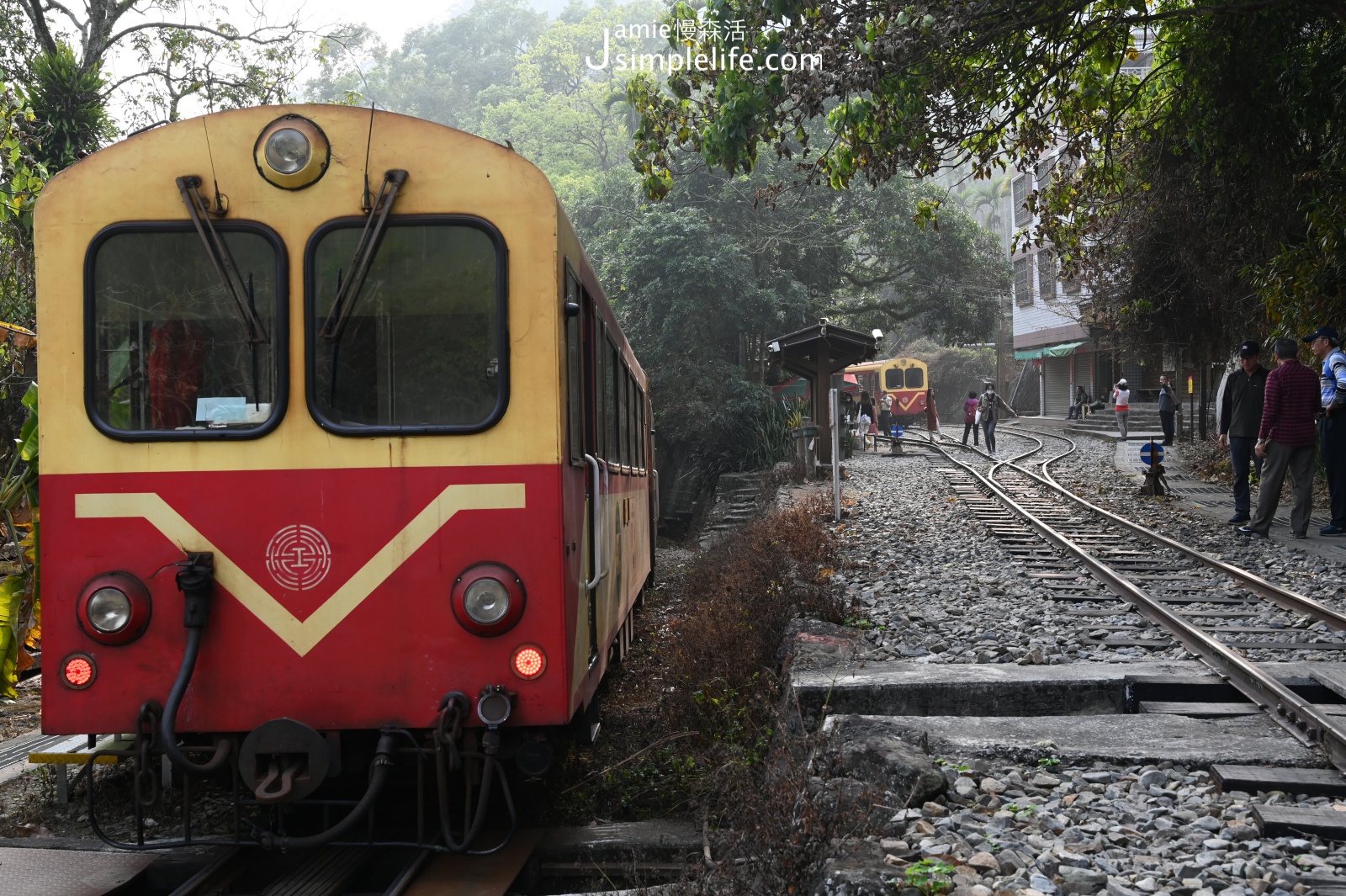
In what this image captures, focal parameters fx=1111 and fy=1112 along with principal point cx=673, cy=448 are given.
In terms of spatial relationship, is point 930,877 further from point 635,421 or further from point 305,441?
point 635,421

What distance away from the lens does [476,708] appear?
13.6ft

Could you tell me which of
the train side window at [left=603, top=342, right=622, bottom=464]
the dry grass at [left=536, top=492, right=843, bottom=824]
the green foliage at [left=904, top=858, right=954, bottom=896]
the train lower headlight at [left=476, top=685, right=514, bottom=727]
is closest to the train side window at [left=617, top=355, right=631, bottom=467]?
the train side window at [left=603, top=342, right=622, bottom=464]

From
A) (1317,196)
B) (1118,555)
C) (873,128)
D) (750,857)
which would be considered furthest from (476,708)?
(1317,196)

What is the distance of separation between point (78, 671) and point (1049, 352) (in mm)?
41479

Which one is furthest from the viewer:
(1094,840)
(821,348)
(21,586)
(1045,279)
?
(1045,279)

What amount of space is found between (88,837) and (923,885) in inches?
153

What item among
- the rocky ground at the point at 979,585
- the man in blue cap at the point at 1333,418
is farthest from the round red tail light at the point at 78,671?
the man in blue cap at the point at 1333,418

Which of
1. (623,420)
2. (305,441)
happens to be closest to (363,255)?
(305,441)

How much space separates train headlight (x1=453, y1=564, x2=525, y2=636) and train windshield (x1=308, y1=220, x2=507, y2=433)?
0.60m

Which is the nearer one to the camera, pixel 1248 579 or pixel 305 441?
pixel 305 441

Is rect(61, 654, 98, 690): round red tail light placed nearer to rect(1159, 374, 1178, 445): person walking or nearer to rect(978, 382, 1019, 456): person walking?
rect(1159, 374, 1178, 445): person walking

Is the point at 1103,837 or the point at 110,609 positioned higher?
the point at 110,609

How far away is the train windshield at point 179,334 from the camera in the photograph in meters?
4.25

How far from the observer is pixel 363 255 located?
166 inches
